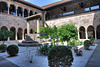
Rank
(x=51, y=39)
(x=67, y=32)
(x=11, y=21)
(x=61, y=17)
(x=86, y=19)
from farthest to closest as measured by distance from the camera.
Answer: (x=61, y=17), (x=11, y=21), (x=86, y=19), (x=51, y=39), (x=67, y=32)

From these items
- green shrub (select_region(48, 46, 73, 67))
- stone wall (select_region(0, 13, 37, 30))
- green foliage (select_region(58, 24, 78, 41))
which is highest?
stone wall (select_region(0, 13, 37, 30))

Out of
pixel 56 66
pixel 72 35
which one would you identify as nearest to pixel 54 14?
pixel 72 35

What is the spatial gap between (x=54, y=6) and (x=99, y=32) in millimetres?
12534

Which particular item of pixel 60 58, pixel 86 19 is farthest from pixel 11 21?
pixel 60 58

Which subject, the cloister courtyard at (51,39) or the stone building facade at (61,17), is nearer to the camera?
the cloister courtyard at (51,39)

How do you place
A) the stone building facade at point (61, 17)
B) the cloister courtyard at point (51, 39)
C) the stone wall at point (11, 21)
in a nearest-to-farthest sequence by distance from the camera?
the cloister courtyard at point (51, 39), the stone wall at point (11, 21), the stone building facade at point (61, 17)

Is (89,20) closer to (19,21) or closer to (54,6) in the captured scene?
(54,6)

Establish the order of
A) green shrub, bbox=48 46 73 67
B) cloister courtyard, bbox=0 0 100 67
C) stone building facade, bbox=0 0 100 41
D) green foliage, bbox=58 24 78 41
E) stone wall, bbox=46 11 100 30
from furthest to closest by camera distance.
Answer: stone building facade, bbox=0 0 100 41, stone wall, bbox=46 11 100 30, green foliage, bbox=58 24 78 41, cloister courtyard, bbox=0 0 100 67, green shrub, bbox=48 46 73 67

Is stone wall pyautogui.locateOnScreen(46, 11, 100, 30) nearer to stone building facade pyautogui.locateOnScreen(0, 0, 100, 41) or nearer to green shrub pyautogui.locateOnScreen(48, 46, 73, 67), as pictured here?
stone building facade pyautogui.locateOnScreen(0, 0, 100, 41)

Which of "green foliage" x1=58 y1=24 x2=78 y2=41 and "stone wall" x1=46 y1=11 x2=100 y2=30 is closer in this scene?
"green foliage" x1=58 y1=24 x2=78 y2=41

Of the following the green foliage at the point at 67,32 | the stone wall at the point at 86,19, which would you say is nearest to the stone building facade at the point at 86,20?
the stone wall at the point at 86,19

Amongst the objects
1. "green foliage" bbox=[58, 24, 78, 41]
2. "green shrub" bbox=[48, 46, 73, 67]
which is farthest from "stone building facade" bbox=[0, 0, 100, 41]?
"green shrub" bbox=[48, 46, 73, 67]

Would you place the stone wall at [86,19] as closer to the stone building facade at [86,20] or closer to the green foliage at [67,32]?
the stone building facade at [86,20]

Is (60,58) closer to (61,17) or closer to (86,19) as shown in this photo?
(86,19)
